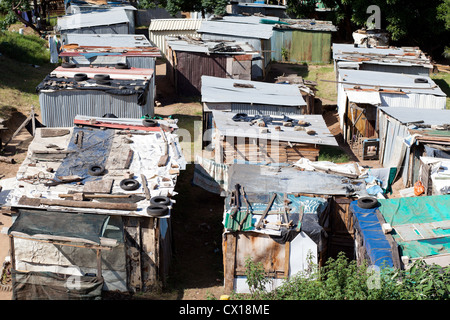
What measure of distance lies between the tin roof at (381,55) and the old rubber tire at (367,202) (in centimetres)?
1678

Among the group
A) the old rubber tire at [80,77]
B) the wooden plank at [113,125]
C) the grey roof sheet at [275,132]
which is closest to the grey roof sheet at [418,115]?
the grey roof sheet at [275,132]

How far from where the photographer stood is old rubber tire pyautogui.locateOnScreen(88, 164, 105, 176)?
53.6 ft

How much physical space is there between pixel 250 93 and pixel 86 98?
7203 mm

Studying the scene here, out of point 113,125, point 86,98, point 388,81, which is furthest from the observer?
point 388,81

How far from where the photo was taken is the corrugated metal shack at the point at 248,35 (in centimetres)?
3494

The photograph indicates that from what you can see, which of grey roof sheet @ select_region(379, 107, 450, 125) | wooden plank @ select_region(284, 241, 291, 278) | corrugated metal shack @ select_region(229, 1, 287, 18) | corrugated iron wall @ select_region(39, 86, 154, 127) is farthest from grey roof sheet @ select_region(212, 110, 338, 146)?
corrugated metal shack @ select_region(229, 1, 287, 18)

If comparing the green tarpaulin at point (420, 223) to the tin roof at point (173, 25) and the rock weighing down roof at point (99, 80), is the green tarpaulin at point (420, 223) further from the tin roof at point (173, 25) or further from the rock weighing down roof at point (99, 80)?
the tin roof at point (173, 25)

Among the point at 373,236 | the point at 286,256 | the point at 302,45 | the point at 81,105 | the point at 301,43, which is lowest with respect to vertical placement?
the point at 286,256

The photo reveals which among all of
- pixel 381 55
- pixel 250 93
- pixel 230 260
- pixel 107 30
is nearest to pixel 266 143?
pixel 250 93

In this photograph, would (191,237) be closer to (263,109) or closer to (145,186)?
(145,186)

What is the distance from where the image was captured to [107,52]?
29281 mm

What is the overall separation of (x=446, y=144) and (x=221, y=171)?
Answer: 7.85 metres

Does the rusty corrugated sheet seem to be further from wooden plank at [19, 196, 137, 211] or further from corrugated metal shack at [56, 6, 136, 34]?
wooden plank at [19, 196, 137, 211]

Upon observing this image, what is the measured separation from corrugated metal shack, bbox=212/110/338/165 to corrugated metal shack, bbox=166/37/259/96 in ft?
37.1
